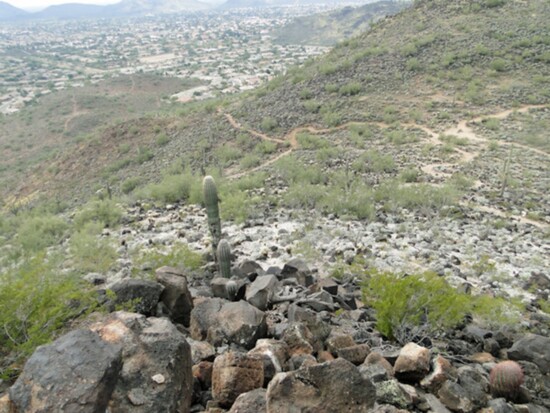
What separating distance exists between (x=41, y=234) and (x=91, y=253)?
4879 millimetres

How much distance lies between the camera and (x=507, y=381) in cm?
491

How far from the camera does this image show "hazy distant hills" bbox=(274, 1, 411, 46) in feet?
376

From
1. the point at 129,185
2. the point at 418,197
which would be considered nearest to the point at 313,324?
the point at 418,197

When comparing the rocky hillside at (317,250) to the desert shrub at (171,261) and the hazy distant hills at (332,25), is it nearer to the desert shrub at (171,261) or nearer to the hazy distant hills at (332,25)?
the desert shrub at (171,261)

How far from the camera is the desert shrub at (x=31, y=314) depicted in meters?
5.20

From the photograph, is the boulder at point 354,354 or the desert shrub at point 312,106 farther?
the desert shrub at point 312,106

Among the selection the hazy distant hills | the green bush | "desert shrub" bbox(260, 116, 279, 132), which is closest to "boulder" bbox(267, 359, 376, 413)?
the green bush

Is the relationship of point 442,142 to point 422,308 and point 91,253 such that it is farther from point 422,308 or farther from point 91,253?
point 91,253

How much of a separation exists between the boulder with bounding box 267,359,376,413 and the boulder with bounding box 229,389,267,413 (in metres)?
0.15

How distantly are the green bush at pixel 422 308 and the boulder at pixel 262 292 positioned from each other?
1690mm

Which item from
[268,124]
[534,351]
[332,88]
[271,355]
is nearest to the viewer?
[271,355]

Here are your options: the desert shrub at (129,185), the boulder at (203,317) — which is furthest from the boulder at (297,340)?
the desert shrub at (129,185)

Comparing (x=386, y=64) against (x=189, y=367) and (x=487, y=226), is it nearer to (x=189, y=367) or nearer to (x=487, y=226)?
(x=487, y=226)

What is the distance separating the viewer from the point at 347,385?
3852 mm
